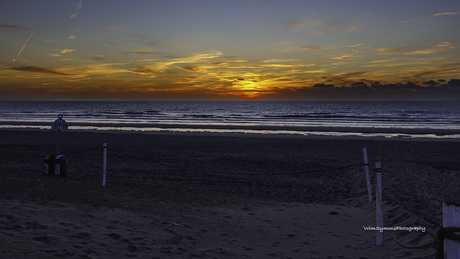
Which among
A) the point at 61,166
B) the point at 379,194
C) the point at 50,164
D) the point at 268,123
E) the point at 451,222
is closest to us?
the point at 451,222

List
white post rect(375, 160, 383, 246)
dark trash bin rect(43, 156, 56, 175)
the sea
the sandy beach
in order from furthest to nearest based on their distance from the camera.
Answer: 1. the sea
2. dark trash bin rect(43, 156, 56, 175)
3. white post rect(375, 160, 383, 246)
4. the sandy beach

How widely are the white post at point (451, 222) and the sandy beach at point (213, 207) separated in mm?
3440

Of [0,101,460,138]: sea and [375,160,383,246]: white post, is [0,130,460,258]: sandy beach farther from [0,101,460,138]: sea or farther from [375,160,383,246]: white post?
[0,101,460,138]: sea

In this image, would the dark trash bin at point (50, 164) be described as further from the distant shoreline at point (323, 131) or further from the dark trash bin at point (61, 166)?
the distant shoreline at point (323, 131)

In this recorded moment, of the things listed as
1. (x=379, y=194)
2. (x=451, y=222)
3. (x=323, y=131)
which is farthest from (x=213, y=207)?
(x=323, y=131)

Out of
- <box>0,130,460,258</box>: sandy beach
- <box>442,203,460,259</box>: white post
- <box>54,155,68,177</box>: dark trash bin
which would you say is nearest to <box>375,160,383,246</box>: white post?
<box>0,130,460,258</box>: sandy beach

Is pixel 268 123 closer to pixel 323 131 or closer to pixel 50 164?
pixel 323 131

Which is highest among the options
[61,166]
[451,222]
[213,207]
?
[451,222]

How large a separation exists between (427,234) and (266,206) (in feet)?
12.7

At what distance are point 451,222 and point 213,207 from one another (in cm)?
703

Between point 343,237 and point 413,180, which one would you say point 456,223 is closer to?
point 343,237

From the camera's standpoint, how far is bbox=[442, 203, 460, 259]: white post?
9.14 feet

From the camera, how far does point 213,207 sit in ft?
30.7

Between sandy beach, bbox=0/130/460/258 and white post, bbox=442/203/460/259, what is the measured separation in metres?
3.44
